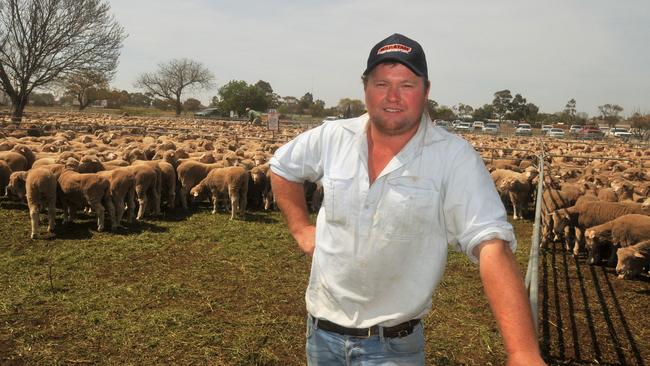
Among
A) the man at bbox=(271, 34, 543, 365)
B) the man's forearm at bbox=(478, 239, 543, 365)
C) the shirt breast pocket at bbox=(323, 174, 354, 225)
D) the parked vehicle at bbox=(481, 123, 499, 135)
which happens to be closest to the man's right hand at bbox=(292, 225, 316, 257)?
the man at bbox=(271, 34, 543, 365)

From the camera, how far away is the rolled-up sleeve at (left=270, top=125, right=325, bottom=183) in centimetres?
243

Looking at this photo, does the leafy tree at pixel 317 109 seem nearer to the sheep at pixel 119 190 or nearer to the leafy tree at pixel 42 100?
the leafy tree at pixel 42 100

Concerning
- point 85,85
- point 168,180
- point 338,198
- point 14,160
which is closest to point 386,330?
point 338,198

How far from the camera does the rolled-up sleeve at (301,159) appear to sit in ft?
7.98

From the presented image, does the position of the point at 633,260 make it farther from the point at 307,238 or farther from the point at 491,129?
the point at 491,129

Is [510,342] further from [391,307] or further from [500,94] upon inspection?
[500,94]

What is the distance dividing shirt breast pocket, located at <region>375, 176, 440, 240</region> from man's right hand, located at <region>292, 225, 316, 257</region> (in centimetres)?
61

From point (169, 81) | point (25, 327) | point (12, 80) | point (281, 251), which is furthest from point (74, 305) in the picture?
point (169, 81)

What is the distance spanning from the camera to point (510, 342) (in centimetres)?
158

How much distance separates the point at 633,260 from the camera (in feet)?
27.1

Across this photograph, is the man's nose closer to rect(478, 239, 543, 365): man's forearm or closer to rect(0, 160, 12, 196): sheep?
rect(478, 239, 543, 365): man's forearm

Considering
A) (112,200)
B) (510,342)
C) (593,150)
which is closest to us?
(510,342)

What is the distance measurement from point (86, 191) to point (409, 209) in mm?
9911

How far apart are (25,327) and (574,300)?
772 centimetres
